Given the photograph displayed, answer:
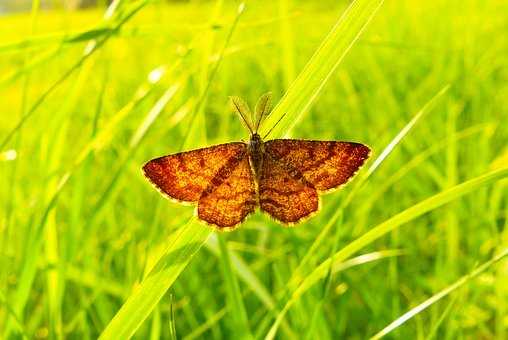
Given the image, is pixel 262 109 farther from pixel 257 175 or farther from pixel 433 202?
pixel 433 202

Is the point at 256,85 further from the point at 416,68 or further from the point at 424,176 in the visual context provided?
the point at 424,176

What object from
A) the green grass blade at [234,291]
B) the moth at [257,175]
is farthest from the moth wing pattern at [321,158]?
the green grass blade at [234,291]

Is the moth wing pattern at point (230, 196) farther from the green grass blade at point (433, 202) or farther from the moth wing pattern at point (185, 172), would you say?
the green grass blade at point (433, 202)

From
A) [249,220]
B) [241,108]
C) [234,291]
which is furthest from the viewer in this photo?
[249,220]

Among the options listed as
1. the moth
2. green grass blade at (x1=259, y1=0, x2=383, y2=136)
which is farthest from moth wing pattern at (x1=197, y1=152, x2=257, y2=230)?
green grass blade at (x1=259, y1=0, x2=383, y2=136)

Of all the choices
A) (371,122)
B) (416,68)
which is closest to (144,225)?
(371,122)

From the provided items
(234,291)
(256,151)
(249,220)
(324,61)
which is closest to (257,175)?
(256,151)
